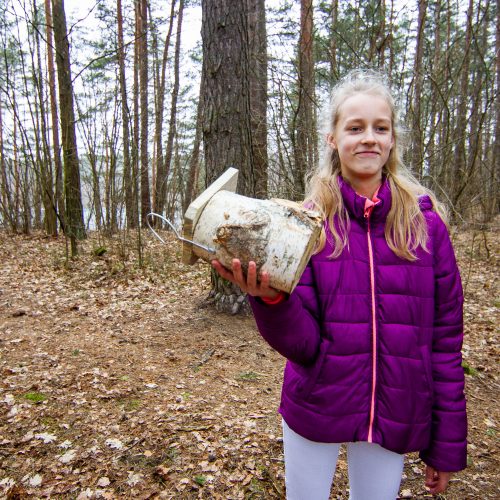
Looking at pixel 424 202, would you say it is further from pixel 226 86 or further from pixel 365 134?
pixel 226 86

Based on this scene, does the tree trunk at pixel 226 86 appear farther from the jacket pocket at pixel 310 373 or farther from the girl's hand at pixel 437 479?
the girl's hand at pixel 437 479

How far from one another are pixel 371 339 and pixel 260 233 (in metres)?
0.54

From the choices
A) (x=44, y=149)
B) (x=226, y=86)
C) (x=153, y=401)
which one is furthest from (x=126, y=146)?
(x=153, y=401)

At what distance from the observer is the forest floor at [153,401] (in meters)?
2.41

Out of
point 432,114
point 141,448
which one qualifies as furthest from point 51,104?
point 141,448

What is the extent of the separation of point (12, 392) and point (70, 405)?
21.5 inches

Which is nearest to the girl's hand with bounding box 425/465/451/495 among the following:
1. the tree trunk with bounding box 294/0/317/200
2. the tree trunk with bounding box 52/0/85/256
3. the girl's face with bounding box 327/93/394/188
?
the girl's face with bounding box 327/93/394/188

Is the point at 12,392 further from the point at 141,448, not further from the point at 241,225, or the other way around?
the point at 241,225

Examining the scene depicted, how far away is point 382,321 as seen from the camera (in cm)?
134

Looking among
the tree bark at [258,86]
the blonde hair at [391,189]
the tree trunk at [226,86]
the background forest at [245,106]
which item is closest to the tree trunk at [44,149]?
the background forest at [245,106]

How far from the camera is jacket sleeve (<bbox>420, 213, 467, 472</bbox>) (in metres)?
1.37

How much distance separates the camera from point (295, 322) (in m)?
1.23

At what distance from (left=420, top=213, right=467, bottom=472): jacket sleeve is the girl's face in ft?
1.24

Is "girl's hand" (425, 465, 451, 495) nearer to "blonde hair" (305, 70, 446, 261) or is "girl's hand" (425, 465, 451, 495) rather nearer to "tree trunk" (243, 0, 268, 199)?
"blonde hair" (305, 70, 446, 261)
